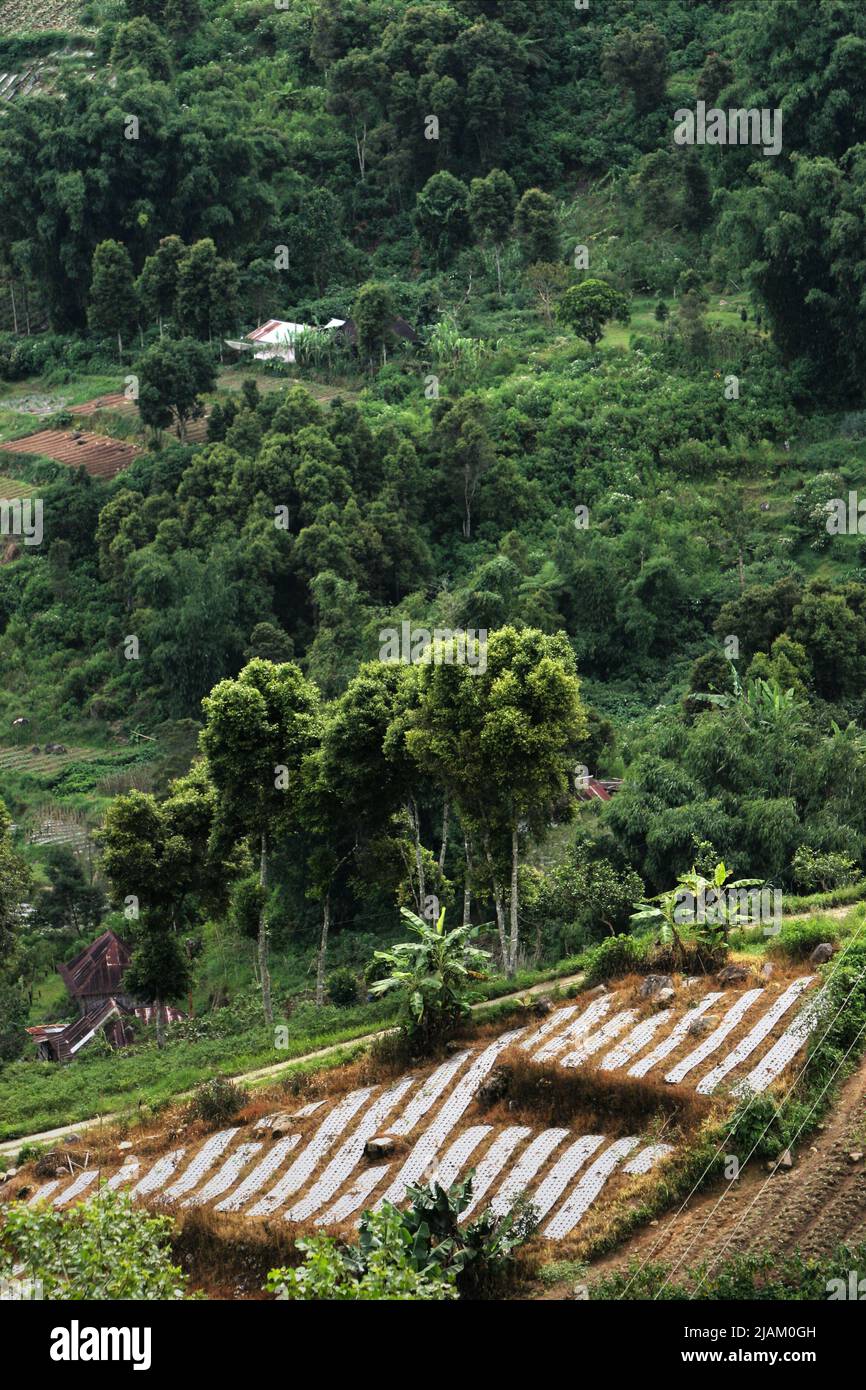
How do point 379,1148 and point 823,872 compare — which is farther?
point 823,872

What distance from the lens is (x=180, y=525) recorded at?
4000 cm

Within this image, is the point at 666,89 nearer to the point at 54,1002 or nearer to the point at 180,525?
the point at 180,525

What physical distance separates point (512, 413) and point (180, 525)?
7.24 m

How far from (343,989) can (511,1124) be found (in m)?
6.90

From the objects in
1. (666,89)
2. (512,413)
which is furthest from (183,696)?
(666,89)

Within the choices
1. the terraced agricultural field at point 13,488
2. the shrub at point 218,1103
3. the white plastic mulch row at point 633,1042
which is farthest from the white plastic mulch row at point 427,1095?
the terraced agricultural field at point 13,488

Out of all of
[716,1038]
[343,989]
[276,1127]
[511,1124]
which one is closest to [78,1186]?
[276,1127]

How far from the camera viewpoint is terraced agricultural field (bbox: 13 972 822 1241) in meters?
18.6

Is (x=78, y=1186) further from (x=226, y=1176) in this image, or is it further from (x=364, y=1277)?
(x=364, y=1277)

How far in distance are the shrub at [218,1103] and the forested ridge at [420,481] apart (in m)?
2.88

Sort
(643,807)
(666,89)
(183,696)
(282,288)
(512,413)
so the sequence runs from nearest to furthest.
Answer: (643,807) < (183,696) < (512,413) < (282,288) < (666,89)

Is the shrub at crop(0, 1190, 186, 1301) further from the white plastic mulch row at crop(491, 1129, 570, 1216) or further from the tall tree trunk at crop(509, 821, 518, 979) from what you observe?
the tall tree trunk at crop(509, 821, 518, 979)

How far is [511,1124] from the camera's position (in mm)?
19578

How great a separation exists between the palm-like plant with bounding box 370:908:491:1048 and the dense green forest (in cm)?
206
